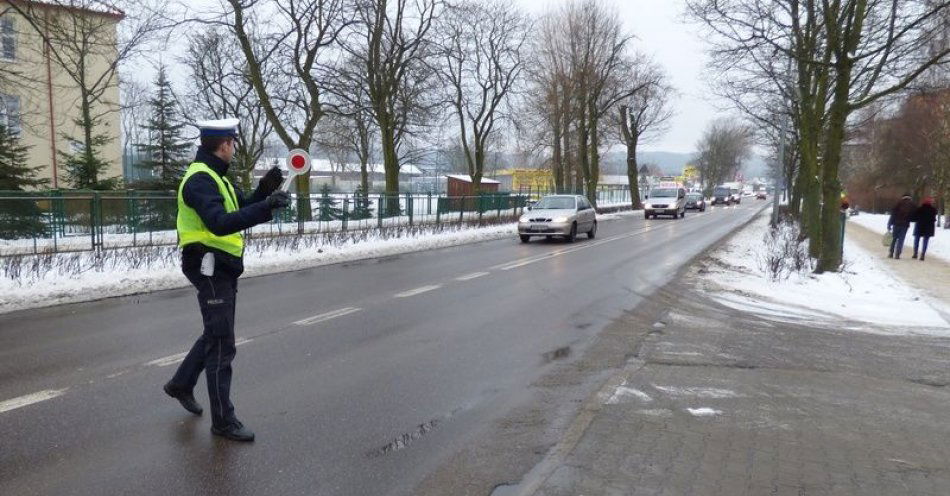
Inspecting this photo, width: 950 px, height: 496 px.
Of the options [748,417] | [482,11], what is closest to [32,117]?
[482,11]

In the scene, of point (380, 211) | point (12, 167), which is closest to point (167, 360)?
point (380, 211)

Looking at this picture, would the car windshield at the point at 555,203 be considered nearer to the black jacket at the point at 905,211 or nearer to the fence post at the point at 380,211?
the fence post at the point at 380,211

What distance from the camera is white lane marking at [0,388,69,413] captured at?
16.1ft

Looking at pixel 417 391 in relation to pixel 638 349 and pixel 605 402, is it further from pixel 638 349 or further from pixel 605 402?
pixel 638 349

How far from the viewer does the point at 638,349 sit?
7051 mm

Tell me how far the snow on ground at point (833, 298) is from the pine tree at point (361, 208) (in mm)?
14079

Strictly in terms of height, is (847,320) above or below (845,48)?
below

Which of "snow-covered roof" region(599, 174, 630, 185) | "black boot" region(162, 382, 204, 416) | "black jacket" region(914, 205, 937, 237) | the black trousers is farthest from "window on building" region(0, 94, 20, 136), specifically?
"snow-covered roof" region(599, 174, 630, 185)

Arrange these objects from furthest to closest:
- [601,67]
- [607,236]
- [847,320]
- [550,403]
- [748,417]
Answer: [601,67], [607,236], [847,320], [550,403], [748,417]

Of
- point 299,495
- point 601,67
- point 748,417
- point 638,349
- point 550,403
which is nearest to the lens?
point 299,495

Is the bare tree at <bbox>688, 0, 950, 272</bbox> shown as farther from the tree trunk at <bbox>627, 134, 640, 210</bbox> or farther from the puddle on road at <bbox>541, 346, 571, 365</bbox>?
the tree trunk at <bbox>627, 134, 640, 210</bbox>

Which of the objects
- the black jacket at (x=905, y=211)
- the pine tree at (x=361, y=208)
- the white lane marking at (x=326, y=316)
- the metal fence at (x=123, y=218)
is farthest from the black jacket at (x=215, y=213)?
the pine tree at (x=361, y=208)

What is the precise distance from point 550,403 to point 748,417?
1436mm

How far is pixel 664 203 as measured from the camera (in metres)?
41.7
